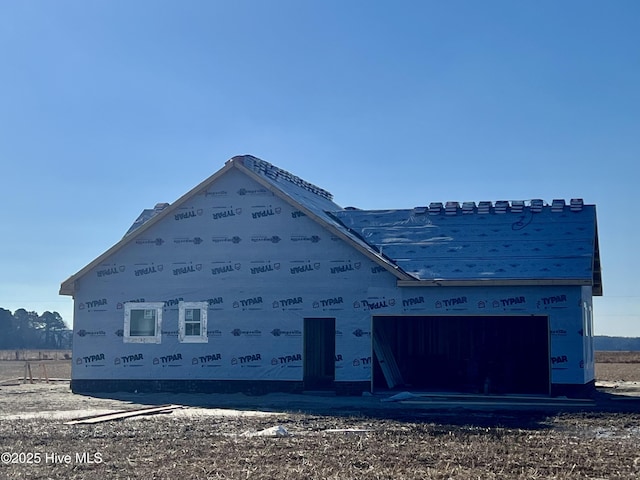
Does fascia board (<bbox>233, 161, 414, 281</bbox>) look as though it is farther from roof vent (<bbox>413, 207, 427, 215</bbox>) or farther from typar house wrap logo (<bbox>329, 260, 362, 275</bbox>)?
roof vent (<bbox>413, 207, 427, 215</bbox>)

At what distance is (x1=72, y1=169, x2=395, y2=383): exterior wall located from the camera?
22.7 m

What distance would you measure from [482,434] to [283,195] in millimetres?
11597

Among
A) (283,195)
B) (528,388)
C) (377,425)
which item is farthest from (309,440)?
(528,388)

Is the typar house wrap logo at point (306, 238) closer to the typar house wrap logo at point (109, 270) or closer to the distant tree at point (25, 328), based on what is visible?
the typar house wrap logo at point (109, 270)

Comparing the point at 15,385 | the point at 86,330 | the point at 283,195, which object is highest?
the point at 283,195

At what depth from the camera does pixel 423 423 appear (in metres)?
14.9

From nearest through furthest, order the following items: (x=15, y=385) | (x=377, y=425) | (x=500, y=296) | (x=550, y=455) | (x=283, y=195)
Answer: (x=550, y=455), (x=377, y=425), (x=500, y=296), (x=283, y=195), (x=15, y=385)

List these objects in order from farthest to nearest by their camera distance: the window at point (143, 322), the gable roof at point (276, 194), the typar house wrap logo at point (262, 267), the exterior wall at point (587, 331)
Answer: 1. the window at point (143, 322)
2. the typar house wrap logo at point (262, 267)
3. the gable roof at point (276, 194)
4. the exterior wall at point (587, 331)

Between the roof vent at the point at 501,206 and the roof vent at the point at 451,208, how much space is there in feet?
3.81

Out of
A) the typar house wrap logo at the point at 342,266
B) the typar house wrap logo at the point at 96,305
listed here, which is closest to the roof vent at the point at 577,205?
the typar house wrap logo at the point at 342,266

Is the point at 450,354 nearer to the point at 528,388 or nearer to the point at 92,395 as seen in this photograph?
the point at 528,388

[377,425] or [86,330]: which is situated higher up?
[86,330]

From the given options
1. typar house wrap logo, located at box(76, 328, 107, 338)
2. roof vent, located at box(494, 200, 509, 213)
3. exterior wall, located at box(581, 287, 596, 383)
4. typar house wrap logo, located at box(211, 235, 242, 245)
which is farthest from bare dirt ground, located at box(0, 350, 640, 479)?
roof vent, located at box(494, 200, 509, 213)

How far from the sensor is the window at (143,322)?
2367 centimetres
